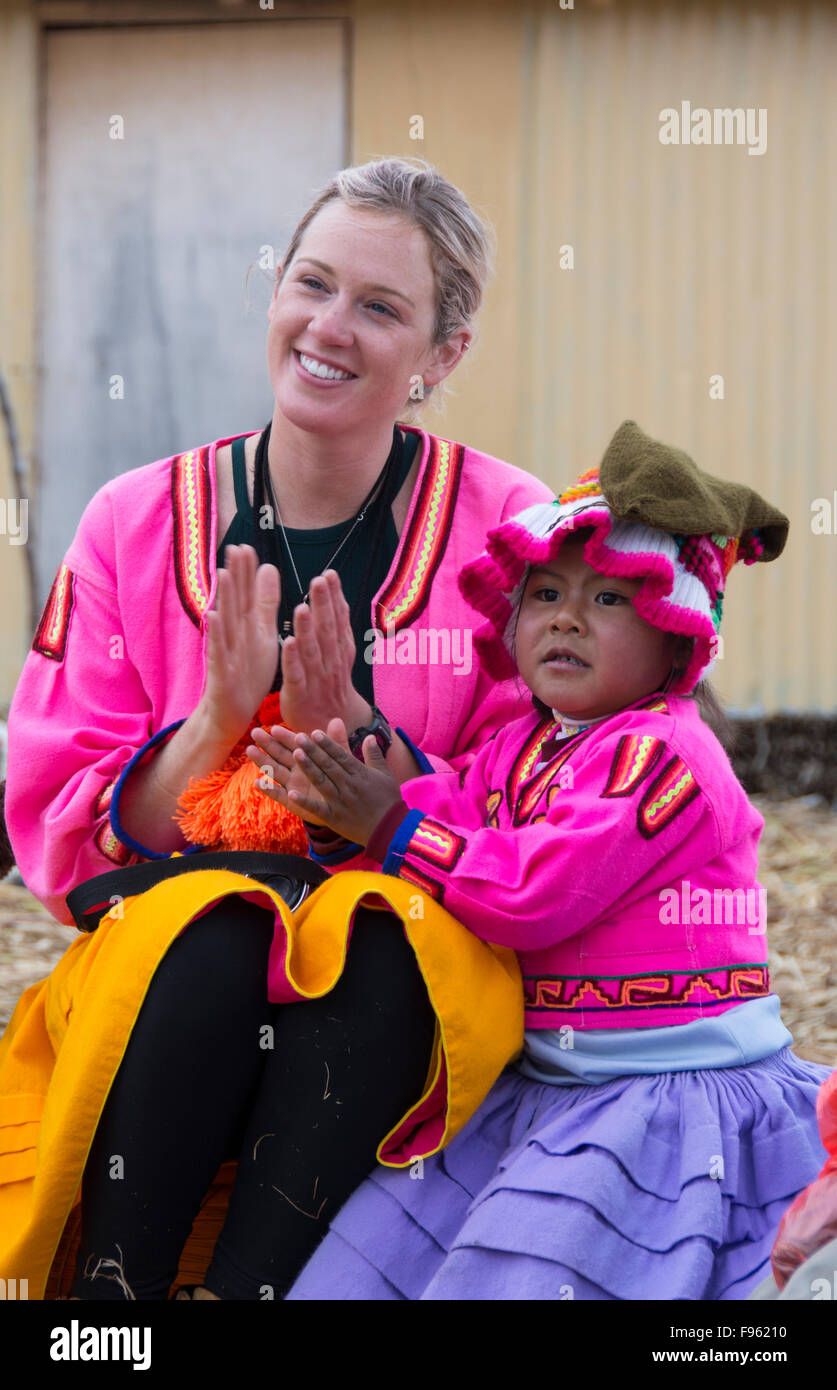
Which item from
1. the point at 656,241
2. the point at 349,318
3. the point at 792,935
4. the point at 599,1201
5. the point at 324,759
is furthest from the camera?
the point at 656,241

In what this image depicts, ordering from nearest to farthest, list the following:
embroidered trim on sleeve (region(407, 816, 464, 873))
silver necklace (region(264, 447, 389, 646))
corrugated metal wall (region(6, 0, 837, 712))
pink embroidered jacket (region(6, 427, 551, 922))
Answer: embroidered trim on sleeve (region(407, 816, 464, 873)) < pink embroidered jacket (region(6, 427, 551, 922)) < silver necklace (region(264, 447, 389, 646)) < corrugated metal wall (region(6, 0, 837, 712))

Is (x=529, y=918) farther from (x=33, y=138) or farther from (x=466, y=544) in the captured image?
(x=33, y=138)

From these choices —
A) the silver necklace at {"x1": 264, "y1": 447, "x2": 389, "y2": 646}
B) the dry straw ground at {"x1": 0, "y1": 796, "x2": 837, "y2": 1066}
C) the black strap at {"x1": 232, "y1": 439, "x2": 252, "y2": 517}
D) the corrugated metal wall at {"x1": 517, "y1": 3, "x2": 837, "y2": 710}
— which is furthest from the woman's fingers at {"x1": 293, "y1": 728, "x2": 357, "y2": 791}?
the corrugated metal wall at {"x1": 517, "y1": 3, "x2": 837, "y2": 710}

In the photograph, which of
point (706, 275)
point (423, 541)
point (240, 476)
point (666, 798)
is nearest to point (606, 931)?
point (666, 798)

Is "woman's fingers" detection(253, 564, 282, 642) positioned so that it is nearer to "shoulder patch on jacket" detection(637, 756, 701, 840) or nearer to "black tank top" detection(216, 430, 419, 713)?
"black tank top" detection(216, 430, 419, 713)

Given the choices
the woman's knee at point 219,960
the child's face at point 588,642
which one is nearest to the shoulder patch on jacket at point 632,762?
the child's face at point 588,642

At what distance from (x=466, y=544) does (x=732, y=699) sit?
415 cm

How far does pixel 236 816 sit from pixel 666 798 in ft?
2.16

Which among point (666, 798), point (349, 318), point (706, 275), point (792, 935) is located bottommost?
point (792, 935)

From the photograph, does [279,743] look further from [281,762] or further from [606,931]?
[606,931]

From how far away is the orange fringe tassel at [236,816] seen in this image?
2275 mm

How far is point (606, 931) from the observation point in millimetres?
2100

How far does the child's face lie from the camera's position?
86.6 inches

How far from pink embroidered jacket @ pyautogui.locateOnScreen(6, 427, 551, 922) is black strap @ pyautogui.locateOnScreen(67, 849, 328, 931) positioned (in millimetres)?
154
